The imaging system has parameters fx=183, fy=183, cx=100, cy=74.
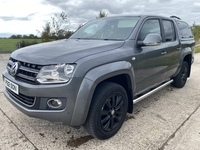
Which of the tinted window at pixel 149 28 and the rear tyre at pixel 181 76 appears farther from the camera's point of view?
the rear tyre at pixel 181 76

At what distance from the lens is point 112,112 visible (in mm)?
2596

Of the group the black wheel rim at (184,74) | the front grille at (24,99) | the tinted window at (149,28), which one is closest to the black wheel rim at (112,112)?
the front grille at (24,99)

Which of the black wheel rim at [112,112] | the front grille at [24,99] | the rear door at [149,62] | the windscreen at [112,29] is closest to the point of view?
the front grille at [24,99]

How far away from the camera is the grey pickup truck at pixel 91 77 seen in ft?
6.86

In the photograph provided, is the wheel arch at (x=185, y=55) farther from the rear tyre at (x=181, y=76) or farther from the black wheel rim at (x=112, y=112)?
the black wheel rim at (x=112, y=112)

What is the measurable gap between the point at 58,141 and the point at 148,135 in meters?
1.29

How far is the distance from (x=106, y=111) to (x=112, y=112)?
14 cm

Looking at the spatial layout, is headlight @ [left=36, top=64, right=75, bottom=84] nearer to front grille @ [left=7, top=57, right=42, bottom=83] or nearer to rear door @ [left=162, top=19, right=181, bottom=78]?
front grille @ [left=7, top=57, right=42, bottom=83]

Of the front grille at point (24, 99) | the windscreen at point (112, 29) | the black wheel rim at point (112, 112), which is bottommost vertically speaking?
the black wheel rim at point (112, 112)

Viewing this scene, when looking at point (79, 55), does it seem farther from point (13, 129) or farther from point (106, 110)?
point (13, 129)

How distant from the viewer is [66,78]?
2064mm

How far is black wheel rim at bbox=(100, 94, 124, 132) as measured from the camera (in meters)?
2.49

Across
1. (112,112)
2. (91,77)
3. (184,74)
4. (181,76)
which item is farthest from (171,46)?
(91,77)

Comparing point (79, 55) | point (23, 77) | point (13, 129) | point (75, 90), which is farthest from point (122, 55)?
point (13, 129)
